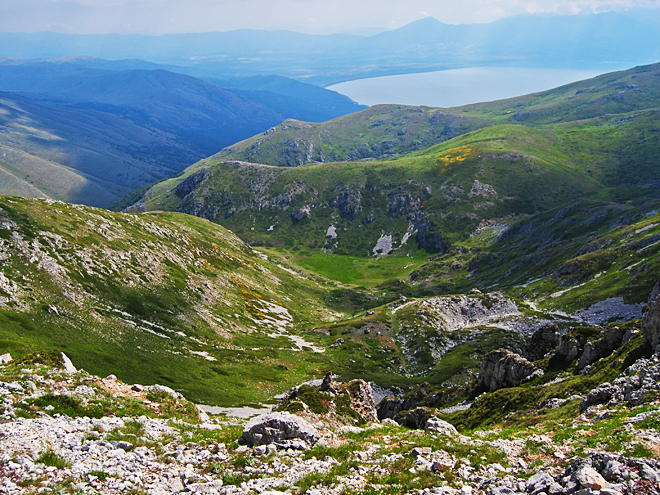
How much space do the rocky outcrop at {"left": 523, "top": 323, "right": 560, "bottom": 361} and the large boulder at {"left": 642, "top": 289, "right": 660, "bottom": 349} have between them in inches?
1417

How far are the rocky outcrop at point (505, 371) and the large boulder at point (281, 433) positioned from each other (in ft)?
144

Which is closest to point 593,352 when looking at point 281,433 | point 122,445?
point 281,433

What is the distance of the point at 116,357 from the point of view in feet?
Result: 226

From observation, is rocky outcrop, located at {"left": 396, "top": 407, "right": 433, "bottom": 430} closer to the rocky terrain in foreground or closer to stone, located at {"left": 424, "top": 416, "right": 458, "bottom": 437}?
stone, located at {"left": 424, "top": 416, "right": 458, "bottom": 437}

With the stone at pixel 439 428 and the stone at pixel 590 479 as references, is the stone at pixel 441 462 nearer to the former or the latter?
the stone at pixel 590 479

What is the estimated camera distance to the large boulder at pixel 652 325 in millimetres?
36506

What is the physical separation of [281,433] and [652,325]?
1410 inches

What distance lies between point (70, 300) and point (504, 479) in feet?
267

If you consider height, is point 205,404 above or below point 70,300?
below

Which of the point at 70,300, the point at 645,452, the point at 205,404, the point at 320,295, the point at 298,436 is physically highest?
the point at 645,452

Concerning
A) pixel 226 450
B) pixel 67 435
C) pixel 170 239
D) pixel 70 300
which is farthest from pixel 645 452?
pixel 170 239

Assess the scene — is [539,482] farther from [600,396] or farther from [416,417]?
[416,417]

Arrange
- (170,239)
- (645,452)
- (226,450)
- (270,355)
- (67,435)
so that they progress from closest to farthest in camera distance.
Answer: (645,452) → (67,435) → (226,450) → (270,355) → (170,239)

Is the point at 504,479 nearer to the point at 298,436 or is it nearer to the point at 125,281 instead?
the point at 298,436
